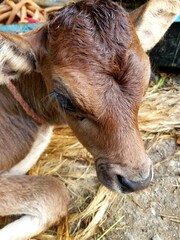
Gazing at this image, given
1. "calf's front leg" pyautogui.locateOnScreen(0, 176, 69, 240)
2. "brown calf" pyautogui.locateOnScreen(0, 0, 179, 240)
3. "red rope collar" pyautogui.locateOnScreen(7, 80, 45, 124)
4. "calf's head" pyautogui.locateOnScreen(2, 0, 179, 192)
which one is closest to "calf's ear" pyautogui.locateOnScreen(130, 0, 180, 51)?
"brown calf" pyautogui.locateOnScreen(0, 0, 179, 240)

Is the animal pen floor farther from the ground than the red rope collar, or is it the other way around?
the red rope collar

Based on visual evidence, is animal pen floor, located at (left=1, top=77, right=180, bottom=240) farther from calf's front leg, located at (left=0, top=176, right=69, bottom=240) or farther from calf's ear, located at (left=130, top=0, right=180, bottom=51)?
calf's ear, located at (left=130, top=0, right=180, bottom=51)

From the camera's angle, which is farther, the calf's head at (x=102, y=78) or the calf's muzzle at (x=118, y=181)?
the calf's muzzle at (x=118, y=181)

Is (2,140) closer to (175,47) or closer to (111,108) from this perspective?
(111,108)

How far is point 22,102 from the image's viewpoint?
3912 mm

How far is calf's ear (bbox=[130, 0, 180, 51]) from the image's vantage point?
3.73 metres

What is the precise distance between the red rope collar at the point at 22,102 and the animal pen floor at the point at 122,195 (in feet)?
3.21

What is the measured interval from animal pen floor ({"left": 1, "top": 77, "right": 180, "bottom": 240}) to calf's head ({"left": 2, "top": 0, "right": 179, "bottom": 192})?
1081 mm

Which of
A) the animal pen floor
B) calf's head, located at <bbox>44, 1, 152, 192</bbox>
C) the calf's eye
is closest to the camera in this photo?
calf's head, located at <bbox>44, 1, 152, 192</bbox>

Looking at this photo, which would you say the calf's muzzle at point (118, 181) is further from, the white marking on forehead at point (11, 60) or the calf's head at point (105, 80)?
the white marking on forehead at point (11, 60)

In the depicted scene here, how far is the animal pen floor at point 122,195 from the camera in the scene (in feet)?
14.3

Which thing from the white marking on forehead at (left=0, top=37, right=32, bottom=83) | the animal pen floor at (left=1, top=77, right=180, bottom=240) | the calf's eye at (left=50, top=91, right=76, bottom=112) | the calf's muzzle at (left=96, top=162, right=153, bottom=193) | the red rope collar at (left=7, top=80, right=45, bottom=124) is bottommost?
the animal pen floor at (left=1, top=77, right=180, bottom=240)

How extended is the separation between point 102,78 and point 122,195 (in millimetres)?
1834

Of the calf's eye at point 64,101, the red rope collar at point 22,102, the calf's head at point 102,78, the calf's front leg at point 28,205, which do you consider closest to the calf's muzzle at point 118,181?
the calf's head at point 102,78
